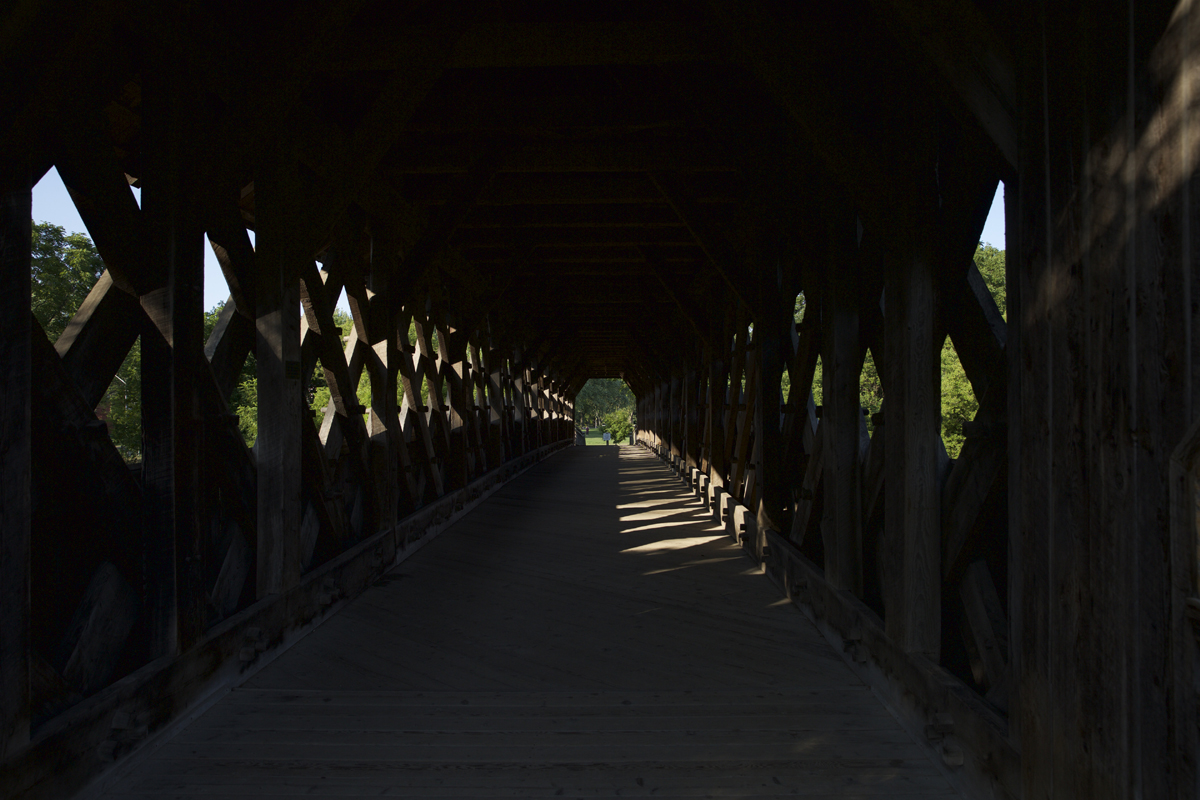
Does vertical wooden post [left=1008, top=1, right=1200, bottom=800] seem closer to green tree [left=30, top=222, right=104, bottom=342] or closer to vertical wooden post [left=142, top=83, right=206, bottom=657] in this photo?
vertical wooden post [left=142, top=83, right=206, bottom=657]

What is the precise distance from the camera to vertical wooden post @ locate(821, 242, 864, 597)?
3.20 metres

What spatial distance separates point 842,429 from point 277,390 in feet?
8.38

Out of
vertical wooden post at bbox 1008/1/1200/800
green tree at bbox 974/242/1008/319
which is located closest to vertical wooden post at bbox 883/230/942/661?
vertical wooden post at bbox 1008/1/1200/800

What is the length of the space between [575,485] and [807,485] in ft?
23.8

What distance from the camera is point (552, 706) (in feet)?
8.47

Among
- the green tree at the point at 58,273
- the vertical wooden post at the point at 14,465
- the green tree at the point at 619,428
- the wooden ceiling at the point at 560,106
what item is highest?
the green tree at the point at 58,273

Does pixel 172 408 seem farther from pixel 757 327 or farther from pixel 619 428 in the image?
pixel 619 428

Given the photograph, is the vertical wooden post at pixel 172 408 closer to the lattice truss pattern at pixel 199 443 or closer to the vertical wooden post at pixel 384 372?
the lattice truss pattern at pixel 199 443

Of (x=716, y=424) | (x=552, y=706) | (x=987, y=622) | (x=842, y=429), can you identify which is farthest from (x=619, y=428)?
(x=987, y=622)

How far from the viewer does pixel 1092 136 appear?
56.9 inches

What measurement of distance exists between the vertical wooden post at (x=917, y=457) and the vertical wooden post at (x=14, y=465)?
2531 millimetres

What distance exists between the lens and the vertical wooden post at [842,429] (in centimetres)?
320

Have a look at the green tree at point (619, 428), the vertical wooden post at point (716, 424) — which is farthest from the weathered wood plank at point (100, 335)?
the green tree at point (619, 428)

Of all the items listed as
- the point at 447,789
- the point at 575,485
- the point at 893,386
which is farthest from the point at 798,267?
the point at 575,485
